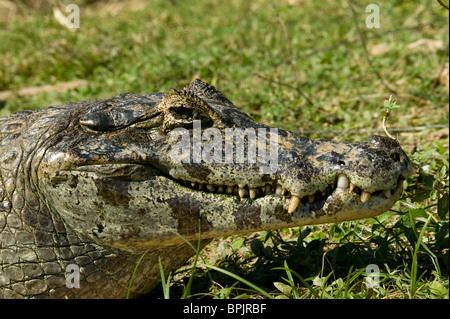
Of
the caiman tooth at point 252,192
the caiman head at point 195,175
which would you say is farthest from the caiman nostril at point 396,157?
the caiman tooth at point 252,192

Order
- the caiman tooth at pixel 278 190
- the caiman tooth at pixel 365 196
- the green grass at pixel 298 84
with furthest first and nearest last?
the green grass at pixel 298 84, the caiman tooth at pixel 278 190, the caiman tooth at pixel 365 196

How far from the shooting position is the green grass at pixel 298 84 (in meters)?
2.88

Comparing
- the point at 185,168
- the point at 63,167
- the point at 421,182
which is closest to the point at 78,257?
the point at 63,167

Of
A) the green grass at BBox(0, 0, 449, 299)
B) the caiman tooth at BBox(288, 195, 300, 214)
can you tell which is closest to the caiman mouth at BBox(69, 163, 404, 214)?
the caiman tooth at BBox(288, 195, 300, 214)

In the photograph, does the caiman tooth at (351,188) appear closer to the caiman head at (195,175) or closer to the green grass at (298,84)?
the caiman head at (195,175)

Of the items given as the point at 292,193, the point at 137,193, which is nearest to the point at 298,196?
the point at 292,193

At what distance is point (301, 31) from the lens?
8.16m

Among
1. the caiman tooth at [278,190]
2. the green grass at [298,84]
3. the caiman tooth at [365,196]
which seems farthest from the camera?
the green grass at [298,84]

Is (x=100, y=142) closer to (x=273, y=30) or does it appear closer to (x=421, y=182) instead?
(x=421, y=182)

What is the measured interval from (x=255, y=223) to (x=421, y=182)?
1832mm

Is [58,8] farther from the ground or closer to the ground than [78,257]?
farther from the ground

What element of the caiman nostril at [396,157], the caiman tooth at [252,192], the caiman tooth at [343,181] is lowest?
the caiman tooth at [252,192]

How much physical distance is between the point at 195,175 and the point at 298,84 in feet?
12.3

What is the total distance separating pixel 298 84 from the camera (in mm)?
6059
